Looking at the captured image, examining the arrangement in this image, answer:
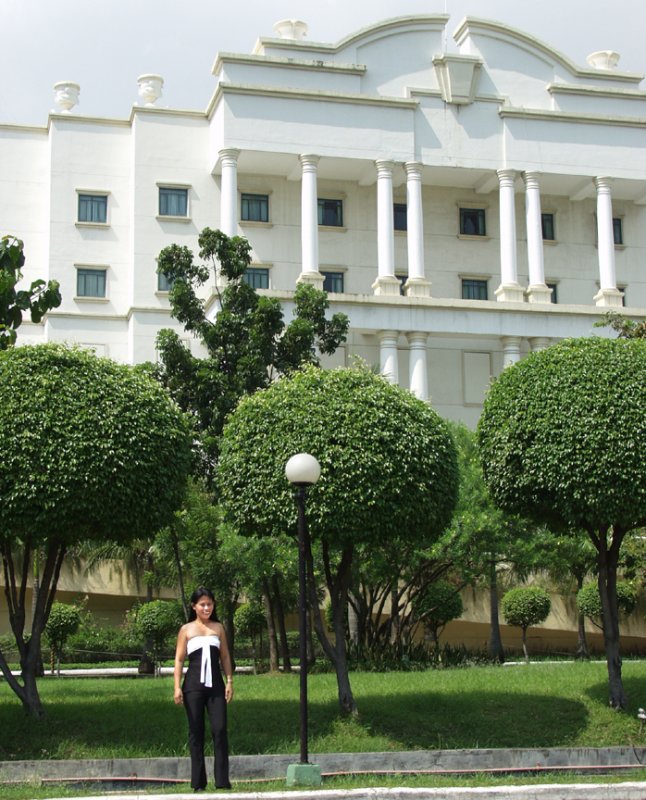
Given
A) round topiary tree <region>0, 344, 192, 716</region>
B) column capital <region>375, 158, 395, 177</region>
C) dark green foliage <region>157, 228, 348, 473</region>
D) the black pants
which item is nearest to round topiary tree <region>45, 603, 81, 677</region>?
dark green foliage <region>157, 228, 348, 473</region>

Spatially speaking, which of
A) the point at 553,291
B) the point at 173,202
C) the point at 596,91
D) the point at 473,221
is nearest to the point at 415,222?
the point at 473,221

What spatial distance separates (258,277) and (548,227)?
11.8m

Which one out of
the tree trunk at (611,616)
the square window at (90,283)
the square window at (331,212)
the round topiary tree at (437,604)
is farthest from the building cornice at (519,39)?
the tree trunk at (611,616)

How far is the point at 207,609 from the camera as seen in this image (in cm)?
1165

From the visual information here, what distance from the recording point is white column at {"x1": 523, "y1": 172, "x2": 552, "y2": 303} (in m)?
43.5

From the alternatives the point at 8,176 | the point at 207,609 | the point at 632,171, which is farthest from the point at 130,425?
the point at 632,171

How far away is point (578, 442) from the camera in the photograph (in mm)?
16312

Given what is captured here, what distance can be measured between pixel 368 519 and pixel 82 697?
18.1ft

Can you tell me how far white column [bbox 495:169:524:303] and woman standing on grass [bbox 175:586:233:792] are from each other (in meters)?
32.4

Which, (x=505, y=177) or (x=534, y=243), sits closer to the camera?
(x=534, y=243)

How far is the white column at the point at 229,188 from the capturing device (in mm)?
42125

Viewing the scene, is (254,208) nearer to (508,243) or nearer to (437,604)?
(508,243)

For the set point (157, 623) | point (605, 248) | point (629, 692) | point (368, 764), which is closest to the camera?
point (368, 764)

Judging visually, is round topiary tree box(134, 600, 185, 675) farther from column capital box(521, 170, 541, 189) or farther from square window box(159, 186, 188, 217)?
column capital box(521, 170, 541, 189)
